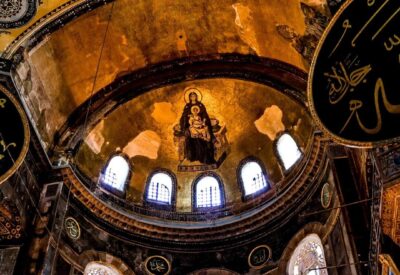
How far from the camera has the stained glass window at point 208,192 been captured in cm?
1647

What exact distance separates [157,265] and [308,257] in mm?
3947

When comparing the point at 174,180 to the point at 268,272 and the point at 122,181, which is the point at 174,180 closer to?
the point at 122,181

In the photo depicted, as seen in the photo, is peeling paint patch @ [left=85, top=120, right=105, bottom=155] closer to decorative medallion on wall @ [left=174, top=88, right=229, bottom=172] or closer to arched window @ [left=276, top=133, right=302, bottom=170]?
decorative medallion on wall @ [left=174, top=88, right=229, bottom=172]

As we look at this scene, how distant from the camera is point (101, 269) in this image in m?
14.2

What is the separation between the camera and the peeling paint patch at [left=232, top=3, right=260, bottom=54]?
49.9 feet

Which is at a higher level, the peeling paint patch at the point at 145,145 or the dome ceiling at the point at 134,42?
the dome ceiling at the point at 134,42

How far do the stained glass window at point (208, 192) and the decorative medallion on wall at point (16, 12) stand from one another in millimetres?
6736

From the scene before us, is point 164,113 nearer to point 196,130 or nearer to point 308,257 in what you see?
point 196,130

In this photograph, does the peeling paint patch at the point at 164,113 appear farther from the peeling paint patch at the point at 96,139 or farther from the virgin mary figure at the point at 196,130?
the peeling paint patch at the point at 96,139

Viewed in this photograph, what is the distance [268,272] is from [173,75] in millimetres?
6434

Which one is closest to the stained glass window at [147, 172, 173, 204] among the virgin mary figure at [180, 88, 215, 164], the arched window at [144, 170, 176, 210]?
the arched window at [144, 170, 176, 210]

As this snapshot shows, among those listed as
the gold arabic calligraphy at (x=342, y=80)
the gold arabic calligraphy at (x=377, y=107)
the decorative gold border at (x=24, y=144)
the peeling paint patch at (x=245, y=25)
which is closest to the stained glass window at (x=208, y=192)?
the peeling paint patch at (x=245, y=25)

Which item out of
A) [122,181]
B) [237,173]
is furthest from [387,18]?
[122,181]

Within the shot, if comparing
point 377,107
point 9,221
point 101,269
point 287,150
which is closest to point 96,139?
point 101,269
